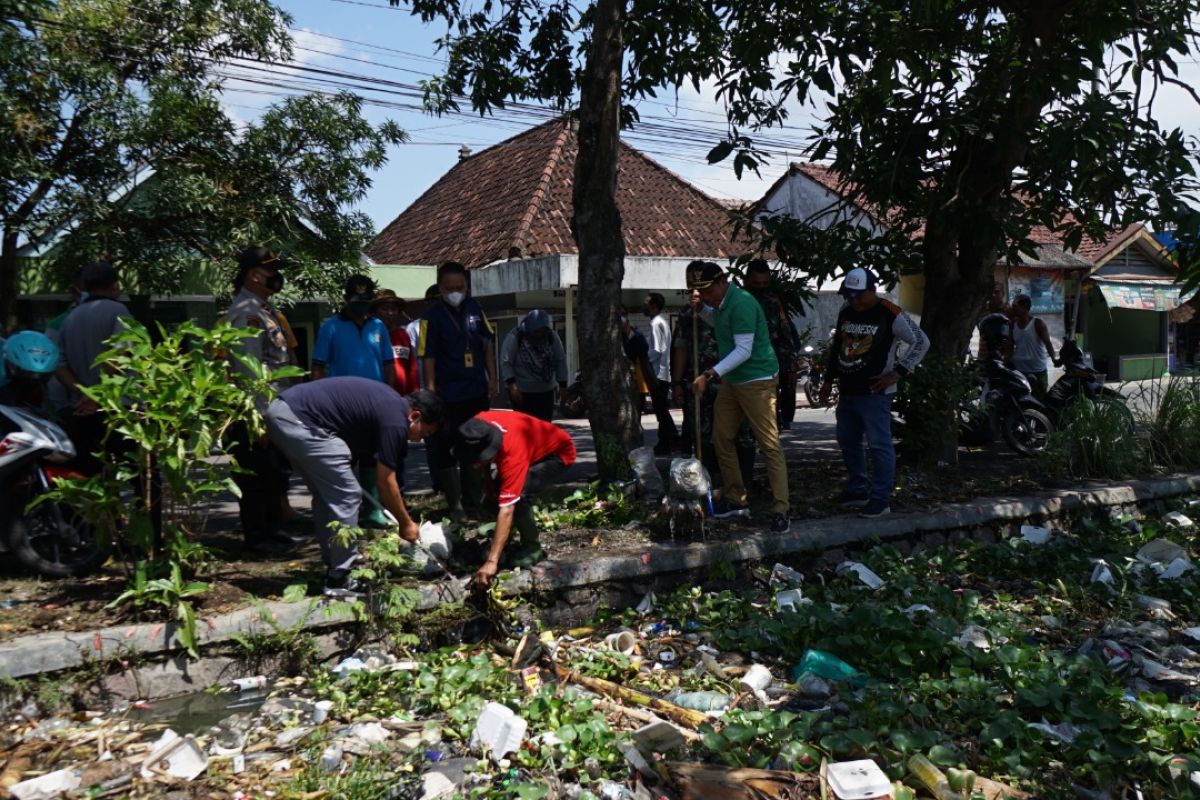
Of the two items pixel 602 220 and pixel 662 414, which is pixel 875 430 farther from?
pixel 662 414

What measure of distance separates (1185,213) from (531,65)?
17.9 ft

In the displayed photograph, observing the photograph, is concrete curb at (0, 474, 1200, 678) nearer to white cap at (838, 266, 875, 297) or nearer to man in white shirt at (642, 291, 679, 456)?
white cap at (838, 266, 875, 297)

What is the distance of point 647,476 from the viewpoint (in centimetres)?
613

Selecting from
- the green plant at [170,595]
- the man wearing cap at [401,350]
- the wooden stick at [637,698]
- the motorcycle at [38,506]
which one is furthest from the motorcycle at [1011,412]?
the motorcycle at [38,506]

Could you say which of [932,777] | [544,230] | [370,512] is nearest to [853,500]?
[370,512]

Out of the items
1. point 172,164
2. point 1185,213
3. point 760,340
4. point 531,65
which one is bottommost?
point 760,340

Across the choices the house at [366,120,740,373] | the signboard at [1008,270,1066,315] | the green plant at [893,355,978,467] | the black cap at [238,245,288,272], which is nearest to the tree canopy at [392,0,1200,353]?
the green plant at [893,355,978,467]

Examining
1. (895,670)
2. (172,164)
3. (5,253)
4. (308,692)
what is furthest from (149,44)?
(895,670)

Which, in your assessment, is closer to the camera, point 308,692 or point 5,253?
point 308,692

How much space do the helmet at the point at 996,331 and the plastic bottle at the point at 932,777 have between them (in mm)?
6913

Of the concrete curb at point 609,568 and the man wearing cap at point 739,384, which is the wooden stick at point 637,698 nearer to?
the concrete curb at point 609,568

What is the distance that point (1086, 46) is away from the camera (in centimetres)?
629

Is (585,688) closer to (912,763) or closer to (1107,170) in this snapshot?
(912,763)

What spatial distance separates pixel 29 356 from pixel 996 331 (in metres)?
8.33
